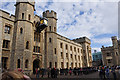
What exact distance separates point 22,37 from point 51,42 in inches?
296

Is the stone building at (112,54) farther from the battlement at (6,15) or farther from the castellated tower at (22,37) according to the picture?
the battlement at (6,15)

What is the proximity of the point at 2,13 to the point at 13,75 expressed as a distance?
17.2 meters

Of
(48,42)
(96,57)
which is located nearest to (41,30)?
(48,42)

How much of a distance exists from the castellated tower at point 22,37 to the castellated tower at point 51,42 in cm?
477

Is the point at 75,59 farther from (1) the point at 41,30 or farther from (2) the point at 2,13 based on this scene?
(2) the point at 2,13

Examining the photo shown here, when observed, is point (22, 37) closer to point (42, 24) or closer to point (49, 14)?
point (42, 24)

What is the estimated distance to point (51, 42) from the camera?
77.2 feet

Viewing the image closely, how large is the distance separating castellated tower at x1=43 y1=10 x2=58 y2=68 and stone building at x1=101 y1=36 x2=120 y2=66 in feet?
99.8

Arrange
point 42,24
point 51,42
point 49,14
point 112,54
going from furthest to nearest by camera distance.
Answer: point 112,54 → point 49,14 → point 51,42 → point 42,24

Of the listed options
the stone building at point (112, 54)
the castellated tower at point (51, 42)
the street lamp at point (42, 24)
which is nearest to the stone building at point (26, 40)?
the castellated tower at point (51, 42)

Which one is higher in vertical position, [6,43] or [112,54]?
[6,43]

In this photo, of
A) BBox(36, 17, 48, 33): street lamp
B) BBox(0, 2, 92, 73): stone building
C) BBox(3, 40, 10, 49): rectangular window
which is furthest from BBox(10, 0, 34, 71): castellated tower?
BBox(36, 17, 48, 33): street lamp

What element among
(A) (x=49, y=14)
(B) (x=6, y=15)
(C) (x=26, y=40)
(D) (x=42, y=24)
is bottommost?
(C) (x=26, y=40)

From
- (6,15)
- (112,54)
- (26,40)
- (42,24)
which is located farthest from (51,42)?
(112,54)
